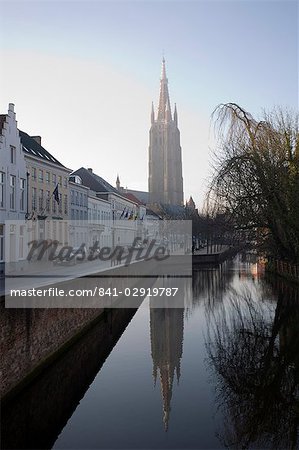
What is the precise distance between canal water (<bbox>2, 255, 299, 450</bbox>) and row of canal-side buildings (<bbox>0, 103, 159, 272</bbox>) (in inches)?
436

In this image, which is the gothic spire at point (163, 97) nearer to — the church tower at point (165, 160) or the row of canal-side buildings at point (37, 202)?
the church tower at point (165, 160)

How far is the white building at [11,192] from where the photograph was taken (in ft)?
92.2

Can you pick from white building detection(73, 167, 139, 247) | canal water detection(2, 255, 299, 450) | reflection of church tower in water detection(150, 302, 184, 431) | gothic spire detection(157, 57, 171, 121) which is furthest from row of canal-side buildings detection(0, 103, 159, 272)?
gothic spire detection(157, 57, 171, 121)

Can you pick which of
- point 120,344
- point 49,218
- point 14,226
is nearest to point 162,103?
point 49,218

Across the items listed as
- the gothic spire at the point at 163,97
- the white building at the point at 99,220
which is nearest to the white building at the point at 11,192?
the white building at the point at 99,220

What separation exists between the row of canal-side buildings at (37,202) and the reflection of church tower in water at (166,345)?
10.5 m

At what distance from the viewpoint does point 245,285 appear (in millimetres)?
34594

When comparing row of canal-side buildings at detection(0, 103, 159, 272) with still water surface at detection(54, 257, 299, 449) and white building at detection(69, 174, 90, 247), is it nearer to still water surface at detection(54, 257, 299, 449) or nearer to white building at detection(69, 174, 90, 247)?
white building at detection(69, 174, 90, 247)

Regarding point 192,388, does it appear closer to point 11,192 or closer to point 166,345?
point 166,345

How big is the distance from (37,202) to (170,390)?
26885 mm

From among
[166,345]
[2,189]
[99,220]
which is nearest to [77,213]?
[99,220]

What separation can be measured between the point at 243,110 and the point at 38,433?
21.5 m

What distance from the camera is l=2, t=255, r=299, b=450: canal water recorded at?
9633 millimetres

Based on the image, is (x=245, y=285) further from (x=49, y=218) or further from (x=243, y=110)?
(x=49, y=218)
